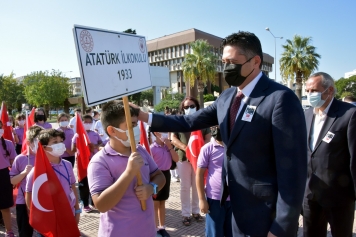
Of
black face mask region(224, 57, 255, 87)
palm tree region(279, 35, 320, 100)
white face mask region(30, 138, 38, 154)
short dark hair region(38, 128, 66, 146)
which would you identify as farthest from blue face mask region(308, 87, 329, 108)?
palm tree region(279, 35, 320, 100)

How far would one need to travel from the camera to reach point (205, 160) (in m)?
3.57

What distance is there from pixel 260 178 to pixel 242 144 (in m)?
0.26

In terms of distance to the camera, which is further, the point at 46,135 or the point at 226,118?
the point at 46,135

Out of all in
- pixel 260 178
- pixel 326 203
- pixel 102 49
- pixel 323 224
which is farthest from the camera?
pixel 323 224

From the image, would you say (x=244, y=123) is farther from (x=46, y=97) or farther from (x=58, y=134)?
(x=46, y=97)

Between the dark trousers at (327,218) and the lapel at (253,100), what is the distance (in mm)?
1873

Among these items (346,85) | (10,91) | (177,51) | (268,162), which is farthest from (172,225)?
(346,85)

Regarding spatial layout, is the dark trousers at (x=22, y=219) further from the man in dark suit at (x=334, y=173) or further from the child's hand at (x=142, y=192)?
the man in dark suit at (x=334, y=173)

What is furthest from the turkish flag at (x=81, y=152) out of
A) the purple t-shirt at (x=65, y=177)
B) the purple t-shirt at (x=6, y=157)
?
the purple t-shirt at (x=65, y=177)

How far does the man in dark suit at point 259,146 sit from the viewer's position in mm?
1759

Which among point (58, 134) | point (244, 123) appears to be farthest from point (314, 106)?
point (58, 134)

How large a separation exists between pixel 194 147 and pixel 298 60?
28.2 m

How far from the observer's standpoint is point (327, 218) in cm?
314

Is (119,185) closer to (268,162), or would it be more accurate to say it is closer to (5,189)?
(268,162)
